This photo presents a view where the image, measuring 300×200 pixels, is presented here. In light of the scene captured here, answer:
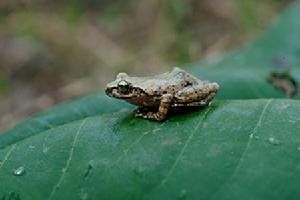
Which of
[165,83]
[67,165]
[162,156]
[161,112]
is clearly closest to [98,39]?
[165,83]

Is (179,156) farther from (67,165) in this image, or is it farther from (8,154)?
(8,154)

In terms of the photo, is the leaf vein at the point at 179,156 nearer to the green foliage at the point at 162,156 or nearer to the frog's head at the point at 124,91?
the green foliage at the point at 162,156

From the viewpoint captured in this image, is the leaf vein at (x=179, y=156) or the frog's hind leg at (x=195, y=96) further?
the frog's hind leg at (x=195, y=96)

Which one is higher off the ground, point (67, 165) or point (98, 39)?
point (67, 165)

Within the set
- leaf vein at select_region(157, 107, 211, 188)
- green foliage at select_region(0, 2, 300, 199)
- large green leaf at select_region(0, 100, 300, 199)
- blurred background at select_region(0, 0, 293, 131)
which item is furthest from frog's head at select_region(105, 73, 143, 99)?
blurred background at select_region(0, 0, 293, 131)

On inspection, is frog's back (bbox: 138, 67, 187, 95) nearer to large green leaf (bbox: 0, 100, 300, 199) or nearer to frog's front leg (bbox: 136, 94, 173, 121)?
frog's front leg (bbox: 136, 94, 173, 121)

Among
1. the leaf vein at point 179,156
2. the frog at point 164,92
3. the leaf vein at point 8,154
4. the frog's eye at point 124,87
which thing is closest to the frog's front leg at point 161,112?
the frog at point 164,92

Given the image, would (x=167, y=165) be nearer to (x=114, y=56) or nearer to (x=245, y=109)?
(x=245, y=109)
